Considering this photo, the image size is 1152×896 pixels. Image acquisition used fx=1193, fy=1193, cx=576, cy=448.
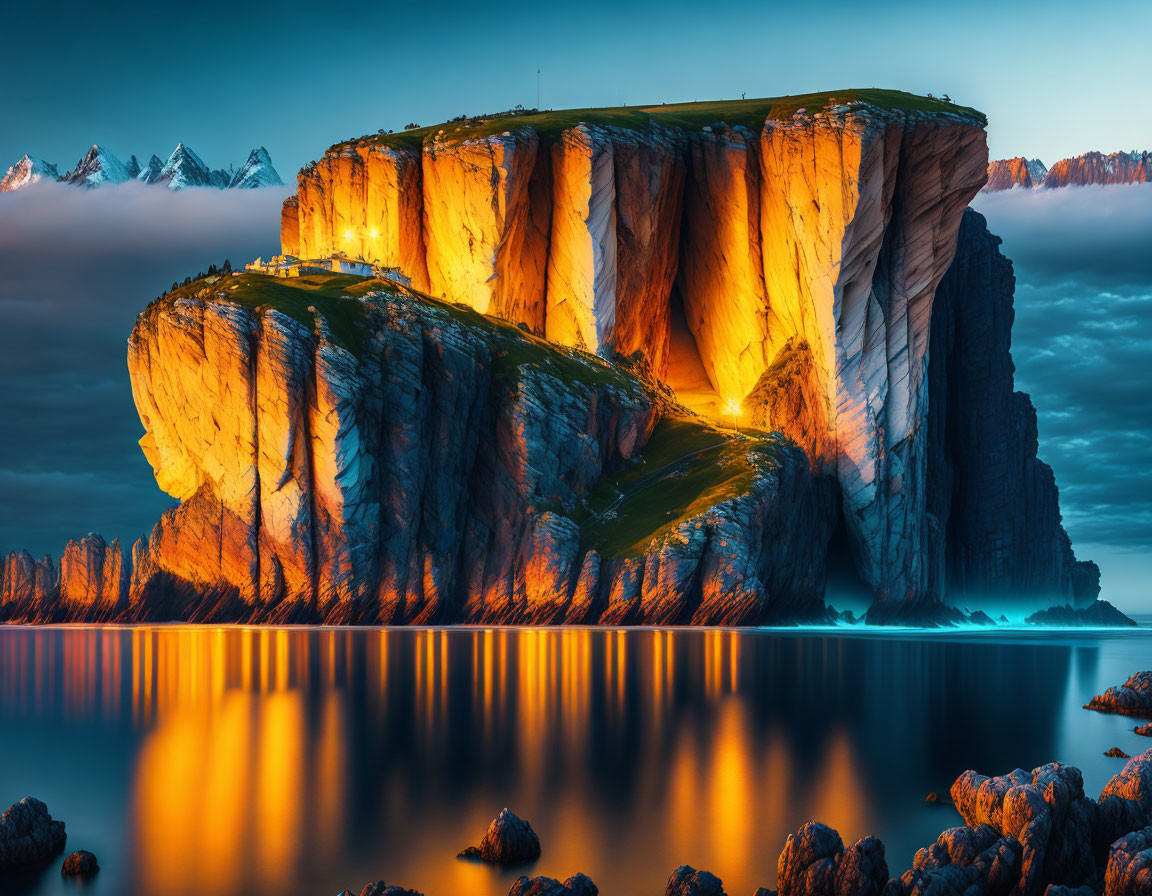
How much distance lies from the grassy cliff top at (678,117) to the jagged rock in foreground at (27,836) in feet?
417

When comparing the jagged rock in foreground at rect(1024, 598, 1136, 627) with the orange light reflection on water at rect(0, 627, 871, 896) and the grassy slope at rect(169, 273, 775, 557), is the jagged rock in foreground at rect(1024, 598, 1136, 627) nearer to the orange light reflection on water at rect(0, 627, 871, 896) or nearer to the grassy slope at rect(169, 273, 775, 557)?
the grassy slope at rect(169, 273, 775, 557)

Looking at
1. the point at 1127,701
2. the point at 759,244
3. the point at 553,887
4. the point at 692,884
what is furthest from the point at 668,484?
the point at 553,887

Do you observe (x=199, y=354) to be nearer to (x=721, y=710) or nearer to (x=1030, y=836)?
(x=721, y=710)

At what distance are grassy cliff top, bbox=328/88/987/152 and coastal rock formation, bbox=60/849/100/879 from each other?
128 m

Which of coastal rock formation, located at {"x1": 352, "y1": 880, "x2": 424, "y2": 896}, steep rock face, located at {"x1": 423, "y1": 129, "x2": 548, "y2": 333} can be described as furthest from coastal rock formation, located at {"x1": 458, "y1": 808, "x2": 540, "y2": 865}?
steep rock face, located at {"x1": 423, "y1": 129, "x2": 548, "y2": 333}

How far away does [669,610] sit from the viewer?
102m

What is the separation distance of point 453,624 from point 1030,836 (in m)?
91.0

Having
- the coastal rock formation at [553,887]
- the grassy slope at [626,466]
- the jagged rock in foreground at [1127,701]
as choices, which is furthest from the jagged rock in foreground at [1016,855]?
the grassy slope at [626,466]

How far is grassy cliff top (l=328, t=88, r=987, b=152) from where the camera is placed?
5344 inches

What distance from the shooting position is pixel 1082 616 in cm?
17675

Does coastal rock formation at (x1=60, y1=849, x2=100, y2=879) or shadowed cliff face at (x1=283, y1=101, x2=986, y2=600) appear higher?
shadowed cliff face at (x1=283, y1=101, x2=986, y2=600)

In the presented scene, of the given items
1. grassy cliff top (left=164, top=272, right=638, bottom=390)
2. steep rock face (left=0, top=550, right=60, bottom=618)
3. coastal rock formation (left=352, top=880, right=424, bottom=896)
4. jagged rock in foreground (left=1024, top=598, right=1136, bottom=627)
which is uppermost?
grassy cliff top (left=164, top=272, right=638, bottom=390)

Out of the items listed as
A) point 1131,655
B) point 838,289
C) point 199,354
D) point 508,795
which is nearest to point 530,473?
point 199,354

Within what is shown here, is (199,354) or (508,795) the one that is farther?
(199,354)
